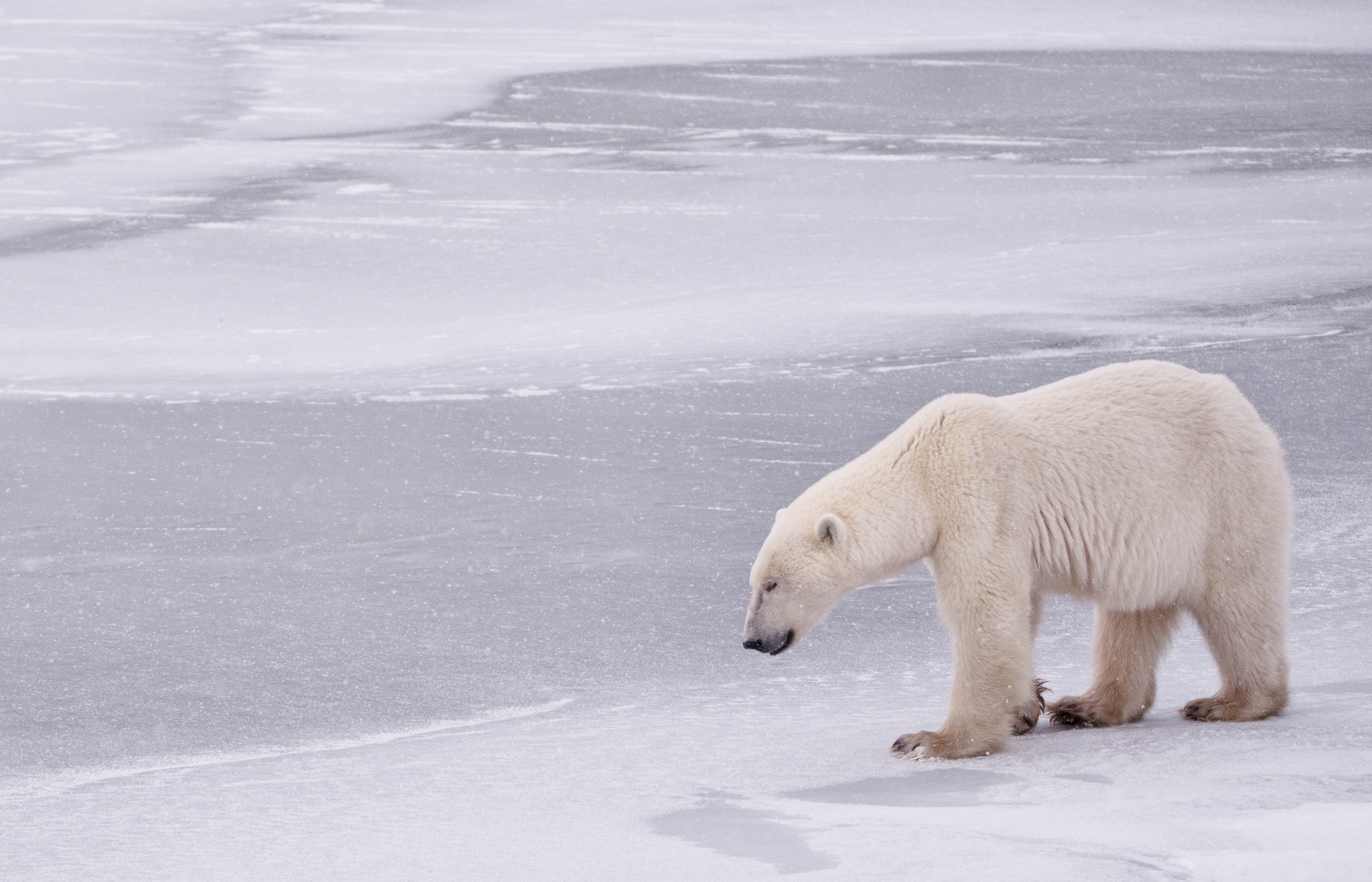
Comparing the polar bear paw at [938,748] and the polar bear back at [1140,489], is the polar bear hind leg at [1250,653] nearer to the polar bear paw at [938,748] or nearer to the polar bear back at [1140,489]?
the polar bear back at [1140,489]

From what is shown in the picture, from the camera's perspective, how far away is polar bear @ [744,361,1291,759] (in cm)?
383

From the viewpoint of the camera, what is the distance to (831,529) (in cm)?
385

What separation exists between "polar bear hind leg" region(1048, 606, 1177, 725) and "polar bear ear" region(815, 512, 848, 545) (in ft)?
2.62

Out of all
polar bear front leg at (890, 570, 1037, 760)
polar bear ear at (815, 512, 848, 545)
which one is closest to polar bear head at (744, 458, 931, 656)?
polar bear ear at (815, 512, 848, 545)

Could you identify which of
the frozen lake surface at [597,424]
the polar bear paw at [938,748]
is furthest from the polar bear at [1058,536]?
the frozen lake surface at [597,424]

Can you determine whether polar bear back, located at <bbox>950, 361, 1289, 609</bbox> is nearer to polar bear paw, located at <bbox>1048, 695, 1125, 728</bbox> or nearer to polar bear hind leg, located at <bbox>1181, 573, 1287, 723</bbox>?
polar bear hind leg, located at <bbox>1181, 573, 1287, 723</bbox>

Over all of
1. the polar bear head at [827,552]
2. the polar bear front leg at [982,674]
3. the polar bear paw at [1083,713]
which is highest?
the polar bear head at [827,552]

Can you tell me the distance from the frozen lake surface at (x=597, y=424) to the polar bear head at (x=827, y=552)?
1.01 feet

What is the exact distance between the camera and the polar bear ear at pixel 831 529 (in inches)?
151

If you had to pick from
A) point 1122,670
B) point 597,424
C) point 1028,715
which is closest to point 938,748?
point 1028,715

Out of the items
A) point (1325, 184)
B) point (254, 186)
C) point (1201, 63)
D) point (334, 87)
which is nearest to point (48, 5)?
point (334, 87)

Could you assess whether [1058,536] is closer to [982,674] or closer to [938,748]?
[982,674]

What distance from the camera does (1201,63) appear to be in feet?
50.8

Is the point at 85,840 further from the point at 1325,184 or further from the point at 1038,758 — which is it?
the point at 1325,184
